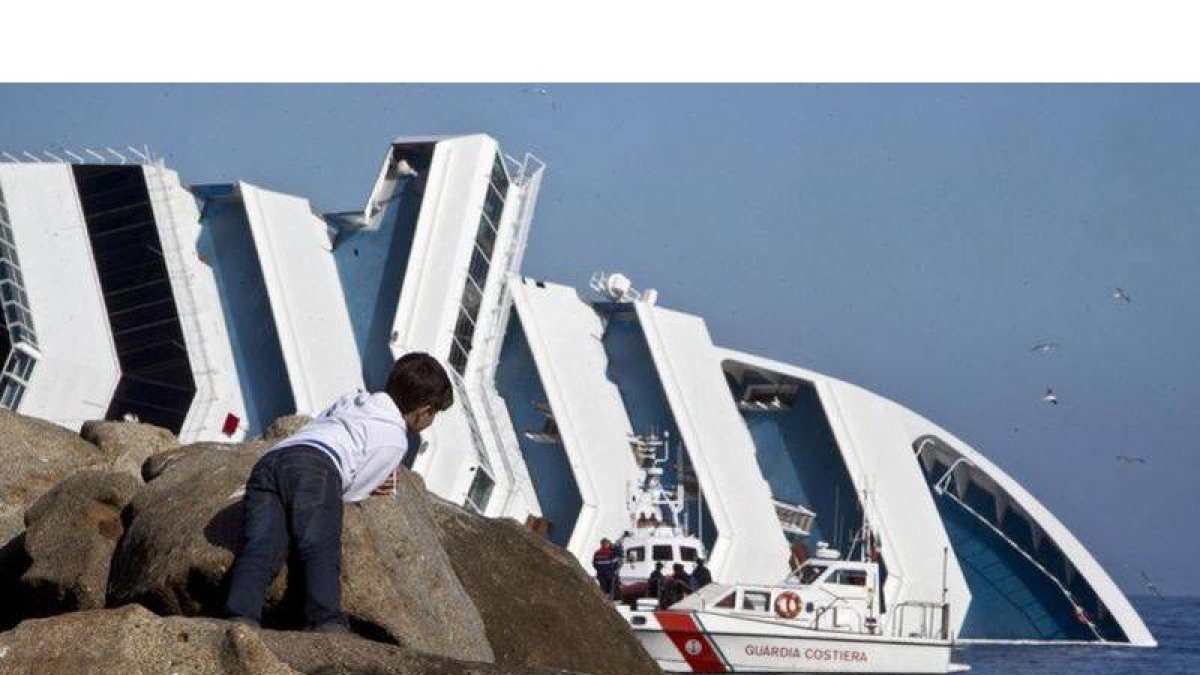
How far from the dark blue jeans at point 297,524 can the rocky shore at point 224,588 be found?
0.51ft


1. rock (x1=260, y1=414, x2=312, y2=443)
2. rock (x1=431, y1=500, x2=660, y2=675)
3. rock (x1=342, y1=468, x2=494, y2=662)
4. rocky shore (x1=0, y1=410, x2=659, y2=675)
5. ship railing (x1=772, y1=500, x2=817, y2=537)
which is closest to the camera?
rocky shore (x1=0, y1=410, x2=659, y2=675)

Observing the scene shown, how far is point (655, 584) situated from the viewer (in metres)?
32.6

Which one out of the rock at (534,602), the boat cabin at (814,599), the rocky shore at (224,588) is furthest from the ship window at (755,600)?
the rock at (534,602)

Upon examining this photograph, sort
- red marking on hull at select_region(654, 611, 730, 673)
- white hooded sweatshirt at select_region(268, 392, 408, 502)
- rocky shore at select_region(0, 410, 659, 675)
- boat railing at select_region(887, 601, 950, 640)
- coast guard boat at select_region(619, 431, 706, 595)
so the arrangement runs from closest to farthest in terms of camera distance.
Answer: rocky shore at select_region(0, 410, 659, 675)
white hooded sweatshirt at select_region(268, 392, 408, 502)
red marking on hull at select_region(654, 611, 730, 673)
coast guard boat at select_region(619, 431, 706, 595)
boat railing at select_region(887, 601, 950, 640)

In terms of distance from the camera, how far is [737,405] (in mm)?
40562

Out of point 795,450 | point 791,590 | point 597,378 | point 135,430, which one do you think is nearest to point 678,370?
point 597,378

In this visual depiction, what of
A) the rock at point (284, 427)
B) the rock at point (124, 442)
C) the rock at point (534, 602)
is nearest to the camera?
the rock at point (284, 427)

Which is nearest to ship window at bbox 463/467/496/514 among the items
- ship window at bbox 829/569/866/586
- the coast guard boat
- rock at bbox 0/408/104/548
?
the coast guard boat

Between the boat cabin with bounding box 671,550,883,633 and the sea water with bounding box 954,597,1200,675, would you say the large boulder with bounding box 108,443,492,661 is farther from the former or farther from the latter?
the sea water with bounding box 954,597,1200,675

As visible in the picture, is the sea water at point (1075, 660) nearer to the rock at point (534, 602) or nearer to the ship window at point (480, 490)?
the ship window at point (480, 490)

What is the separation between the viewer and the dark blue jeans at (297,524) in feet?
24.0

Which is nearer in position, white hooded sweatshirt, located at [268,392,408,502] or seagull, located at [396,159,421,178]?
white hooded sweatshirt, located at [268,392,408,502]

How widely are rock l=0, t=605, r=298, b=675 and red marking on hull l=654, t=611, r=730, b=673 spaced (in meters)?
23.9

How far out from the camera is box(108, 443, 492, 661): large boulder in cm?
764
